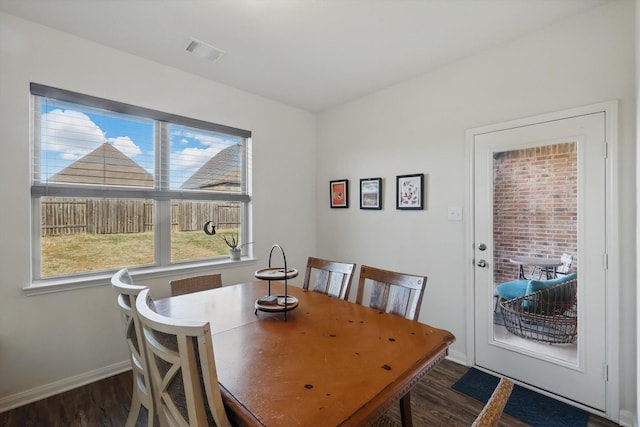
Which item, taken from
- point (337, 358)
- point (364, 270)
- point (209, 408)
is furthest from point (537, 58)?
point (209, 408)

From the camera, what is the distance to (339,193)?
3684 mm

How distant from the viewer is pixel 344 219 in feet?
11.9

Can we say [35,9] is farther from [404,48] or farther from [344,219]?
[344,219]

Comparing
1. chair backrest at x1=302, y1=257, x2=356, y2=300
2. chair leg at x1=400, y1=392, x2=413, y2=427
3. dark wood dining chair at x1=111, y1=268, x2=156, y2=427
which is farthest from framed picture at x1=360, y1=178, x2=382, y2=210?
dark wood dining chair at x1=111, y1=268, x2=156, y2=427

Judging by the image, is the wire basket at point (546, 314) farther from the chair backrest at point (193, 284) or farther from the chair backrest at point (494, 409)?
the chair backrest at point (193, 284)

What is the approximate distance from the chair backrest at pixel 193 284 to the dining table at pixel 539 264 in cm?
247

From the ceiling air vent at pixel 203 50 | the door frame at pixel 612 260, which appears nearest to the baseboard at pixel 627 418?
the door frame at pixel 612 260

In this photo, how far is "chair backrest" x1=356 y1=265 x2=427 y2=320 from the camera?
166cm

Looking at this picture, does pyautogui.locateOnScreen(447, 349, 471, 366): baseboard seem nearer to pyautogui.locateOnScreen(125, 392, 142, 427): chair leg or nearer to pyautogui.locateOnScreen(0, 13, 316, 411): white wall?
pyautogui.locateOnScreen(125, 392, 142, 427): chair leg

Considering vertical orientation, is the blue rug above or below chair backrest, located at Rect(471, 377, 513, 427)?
below

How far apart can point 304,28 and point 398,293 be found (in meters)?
1.98

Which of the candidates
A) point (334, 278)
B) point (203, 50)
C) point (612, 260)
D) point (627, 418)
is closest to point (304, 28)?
point (203, 50)

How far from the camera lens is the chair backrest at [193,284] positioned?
7.64 feet

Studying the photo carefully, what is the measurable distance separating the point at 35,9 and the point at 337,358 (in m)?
2.89
